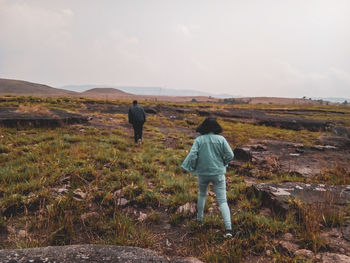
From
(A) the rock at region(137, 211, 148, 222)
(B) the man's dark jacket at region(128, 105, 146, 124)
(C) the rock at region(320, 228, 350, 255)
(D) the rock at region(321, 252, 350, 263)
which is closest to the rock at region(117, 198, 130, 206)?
(A) the rock at region(137, 211, 148, 222)

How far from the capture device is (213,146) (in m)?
3.78

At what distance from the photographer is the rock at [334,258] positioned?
2.72 meters

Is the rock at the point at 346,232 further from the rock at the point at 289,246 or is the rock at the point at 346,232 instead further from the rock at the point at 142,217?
the rock at the point at 142,217

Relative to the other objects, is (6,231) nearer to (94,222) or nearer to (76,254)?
(94,222)

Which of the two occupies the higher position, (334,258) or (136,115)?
(136,115)

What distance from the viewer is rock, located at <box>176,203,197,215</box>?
4.30 meters

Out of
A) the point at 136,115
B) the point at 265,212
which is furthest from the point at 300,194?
the point at 136,115

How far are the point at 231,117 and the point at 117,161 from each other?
79.1 feet

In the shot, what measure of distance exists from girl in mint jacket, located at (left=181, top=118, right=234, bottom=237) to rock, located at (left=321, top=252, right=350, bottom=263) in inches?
56.3

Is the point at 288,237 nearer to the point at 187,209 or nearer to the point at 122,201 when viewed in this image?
the point at 187,209

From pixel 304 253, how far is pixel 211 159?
75.6 inches

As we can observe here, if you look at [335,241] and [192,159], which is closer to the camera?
[335,241]

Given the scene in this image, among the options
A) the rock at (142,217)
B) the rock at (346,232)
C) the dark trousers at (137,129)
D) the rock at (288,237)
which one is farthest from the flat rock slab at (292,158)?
the dark trousers at (137,129)

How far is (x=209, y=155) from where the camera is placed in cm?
371
